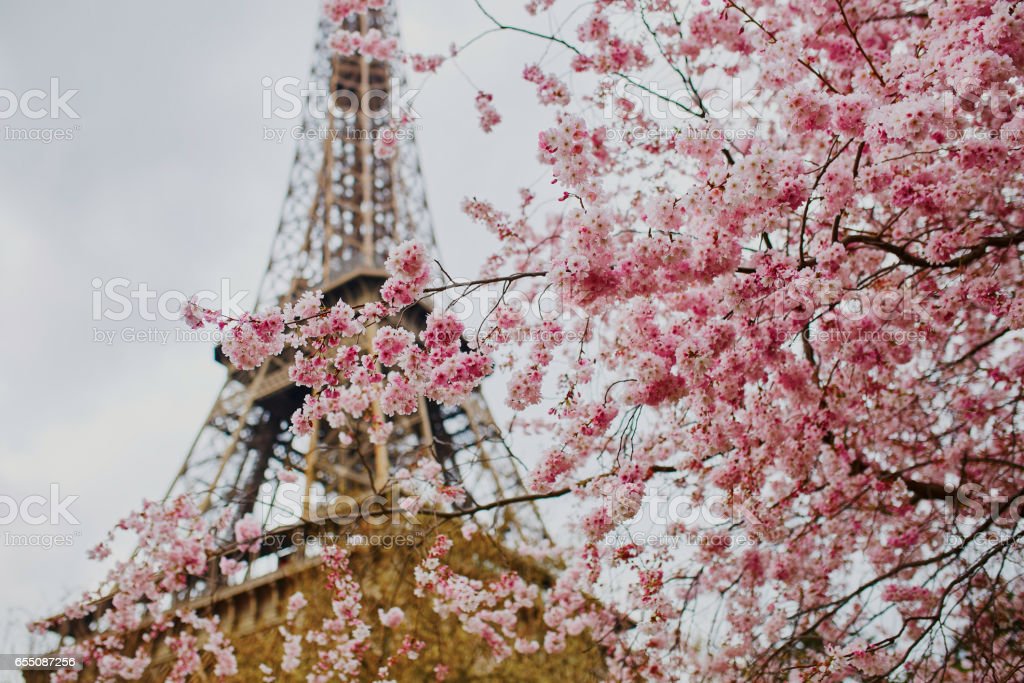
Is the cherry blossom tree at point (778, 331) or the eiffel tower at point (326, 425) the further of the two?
the eiffel tower at point (326, 425)

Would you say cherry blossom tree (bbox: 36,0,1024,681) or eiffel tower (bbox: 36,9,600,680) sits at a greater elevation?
eiffel tower (bbox: 36,9,600,680)

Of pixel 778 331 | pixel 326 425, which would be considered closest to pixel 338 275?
pixel 326 425

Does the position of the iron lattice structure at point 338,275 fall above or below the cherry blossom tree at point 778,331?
above

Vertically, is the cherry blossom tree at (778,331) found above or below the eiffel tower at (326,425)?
below

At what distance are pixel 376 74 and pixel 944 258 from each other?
64.4ft

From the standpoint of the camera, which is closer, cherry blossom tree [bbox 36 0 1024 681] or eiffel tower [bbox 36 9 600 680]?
cherry blossom tree [bbox 36 0 1024 681]

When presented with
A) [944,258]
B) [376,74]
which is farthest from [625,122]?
[376,74]

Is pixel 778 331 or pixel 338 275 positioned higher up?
pixel 338 275

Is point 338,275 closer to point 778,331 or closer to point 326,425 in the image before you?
point 326,425

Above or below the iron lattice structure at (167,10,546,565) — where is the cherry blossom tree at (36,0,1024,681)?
below

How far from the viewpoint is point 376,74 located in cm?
2028

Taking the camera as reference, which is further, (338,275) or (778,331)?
(338,275)

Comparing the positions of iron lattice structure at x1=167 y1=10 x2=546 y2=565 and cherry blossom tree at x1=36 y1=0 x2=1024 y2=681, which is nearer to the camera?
cherry blossom tree at x1=36 y1=0 x2=1024 y2=681

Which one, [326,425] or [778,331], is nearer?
[778,331]
